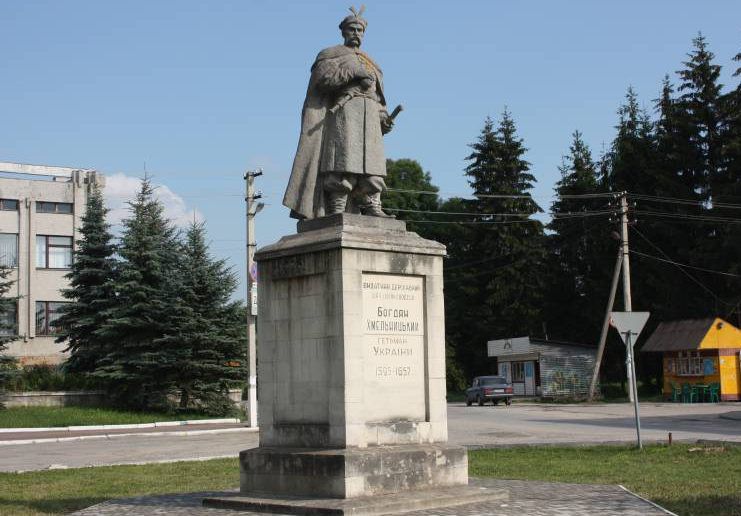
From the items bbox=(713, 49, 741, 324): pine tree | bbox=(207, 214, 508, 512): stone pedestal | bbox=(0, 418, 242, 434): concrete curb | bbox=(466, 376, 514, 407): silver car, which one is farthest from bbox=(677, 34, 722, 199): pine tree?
bbox=(207, 214, 508, 512): stone pedestal

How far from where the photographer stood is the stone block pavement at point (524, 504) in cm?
1038

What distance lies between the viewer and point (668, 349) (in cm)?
4631

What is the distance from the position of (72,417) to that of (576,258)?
137ft

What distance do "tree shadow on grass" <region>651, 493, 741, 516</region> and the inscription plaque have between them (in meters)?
3.10

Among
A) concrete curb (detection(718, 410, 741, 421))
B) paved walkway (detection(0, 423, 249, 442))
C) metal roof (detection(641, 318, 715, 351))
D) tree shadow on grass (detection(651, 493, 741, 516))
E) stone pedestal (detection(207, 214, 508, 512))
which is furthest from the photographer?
metal roof (detection(641, 318, 715, 351))

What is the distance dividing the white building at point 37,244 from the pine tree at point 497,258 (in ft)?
85.0

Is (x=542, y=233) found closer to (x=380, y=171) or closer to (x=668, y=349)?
(x=668, y=349)

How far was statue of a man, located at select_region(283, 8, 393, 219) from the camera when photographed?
12.5 metres

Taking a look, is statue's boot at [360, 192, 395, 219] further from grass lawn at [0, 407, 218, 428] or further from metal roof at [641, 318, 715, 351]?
metal roof at [641, 318, 715, 351]

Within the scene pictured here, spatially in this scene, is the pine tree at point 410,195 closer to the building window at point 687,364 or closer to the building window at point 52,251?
the building window at point 52,251

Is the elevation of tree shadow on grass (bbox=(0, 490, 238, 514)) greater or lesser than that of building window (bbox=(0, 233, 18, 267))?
lesser

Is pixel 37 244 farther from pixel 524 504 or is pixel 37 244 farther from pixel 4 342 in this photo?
pixel 524 504

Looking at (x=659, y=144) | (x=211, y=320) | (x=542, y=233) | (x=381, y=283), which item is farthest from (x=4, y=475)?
(x=542, y=233)

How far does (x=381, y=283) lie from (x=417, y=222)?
61.0 metres
